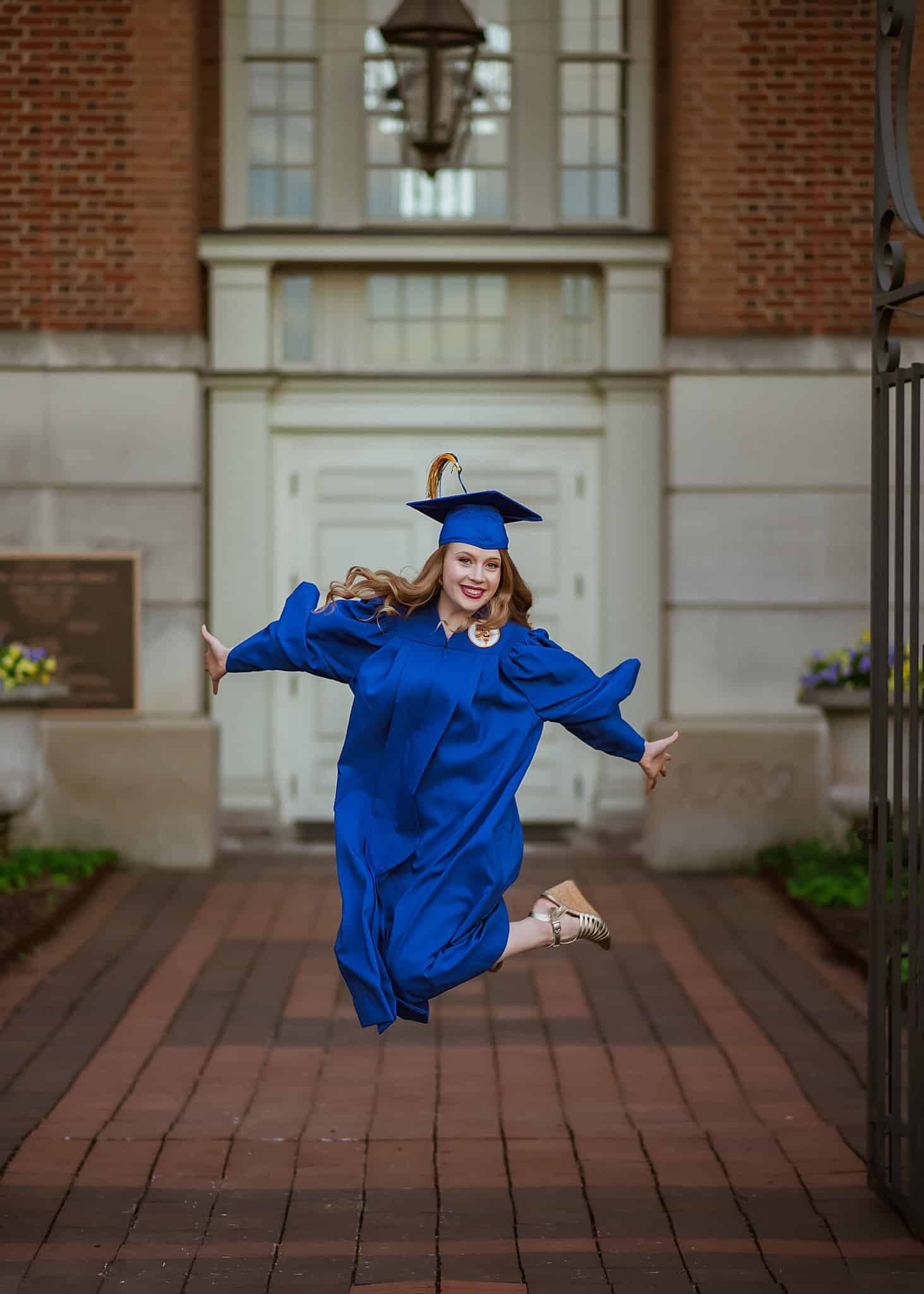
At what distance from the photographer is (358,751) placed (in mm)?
4719

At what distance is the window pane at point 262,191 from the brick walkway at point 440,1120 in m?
4.71

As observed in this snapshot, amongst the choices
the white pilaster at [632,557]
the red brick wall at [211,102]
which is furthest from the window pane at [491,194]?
the red brick wall at [211,102]

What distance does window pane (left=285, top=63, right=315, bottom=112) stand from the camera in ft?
39.2

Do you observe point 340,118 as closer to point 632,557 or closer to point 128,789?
point 632,557

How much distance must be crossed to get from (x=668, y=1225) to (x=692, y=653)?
6256 millimetres

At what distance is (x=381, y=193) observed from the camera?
12117mm

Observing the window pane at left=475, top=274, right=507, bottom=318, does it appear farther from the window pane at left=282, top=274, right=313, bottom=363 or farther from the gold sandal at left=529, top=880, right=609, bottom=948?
the gold sandal at left=529, top=880, right=609, bottom=948

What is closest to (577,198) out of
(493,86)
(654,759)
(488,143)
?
(488,143)

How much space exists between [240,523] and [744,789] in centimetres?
365

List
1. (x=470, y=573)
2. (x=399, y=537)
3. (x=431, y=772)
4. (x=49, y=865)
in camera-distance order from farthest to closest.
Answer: (x=399, y=537), (x=49, y=865), (x=431, y=772), (x=470, y=573)

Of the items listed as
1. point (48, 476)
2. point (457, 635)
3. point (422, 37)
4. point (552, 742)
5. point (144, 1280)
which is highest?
point (422, 37)

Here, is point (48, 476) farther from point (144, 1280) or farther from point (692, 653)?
point (144, 1280)

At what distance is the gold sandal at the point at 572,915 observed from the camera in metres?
4.77

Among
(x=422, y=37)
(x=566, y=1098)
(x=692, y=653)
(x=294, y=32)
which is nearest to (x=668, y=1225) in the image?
(x=566, y=1098)
